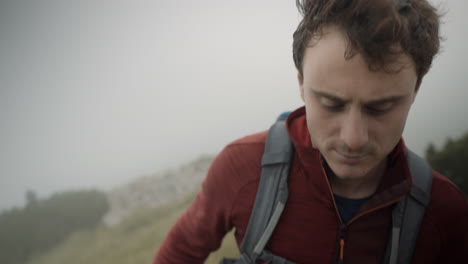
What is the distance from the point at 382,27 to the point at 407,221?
0.94 meters

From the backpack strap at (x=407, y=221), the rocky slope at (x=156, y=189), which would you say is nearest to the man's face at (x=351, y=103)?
the backpack strap at (x=407, y=221)

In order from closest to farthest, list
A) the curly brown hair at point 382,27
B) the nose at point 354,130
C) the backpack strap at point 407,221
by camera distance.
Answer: the curly brown hair at point 382,27 → the nose at point 354,130 → the backpack strap at point 407,221

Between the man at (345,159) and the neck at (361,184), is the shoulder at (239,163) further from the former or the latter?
the neck at (361,184)

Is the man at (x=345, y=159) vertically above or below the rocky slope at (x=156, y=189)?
above

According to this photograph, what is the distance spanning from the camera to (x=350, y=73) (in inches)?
39.2

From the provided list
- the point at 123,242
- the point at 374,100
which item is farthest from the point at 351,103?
the point at 123,242

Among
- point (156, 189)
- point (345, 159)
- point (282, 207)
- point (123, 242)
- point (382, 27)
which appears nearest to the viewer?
point (382, 27)

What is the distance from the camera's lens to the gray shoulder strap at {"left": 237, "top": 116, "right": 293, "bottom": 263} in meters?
1.39

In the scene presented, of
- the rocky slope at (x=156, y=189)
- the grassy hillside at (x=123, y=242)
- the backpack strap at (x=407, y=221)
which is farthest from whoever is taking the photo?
the rocky slope at (x=156, y=189)

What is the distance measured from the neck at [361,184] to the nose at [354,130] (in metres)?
0.38

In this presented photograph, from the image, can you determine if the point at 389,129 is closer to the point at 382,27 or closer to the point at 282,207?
the point at 382,27

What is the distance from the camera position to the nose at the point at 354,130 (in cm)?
108

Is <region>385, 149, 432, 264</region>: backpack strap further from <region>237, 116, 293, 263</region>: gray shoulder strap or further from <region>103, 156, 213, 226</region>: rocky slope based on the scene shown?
<region>103, 156, 213, 226</region>: rocky slope

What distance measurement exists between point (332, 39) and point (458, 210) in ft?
3.61
